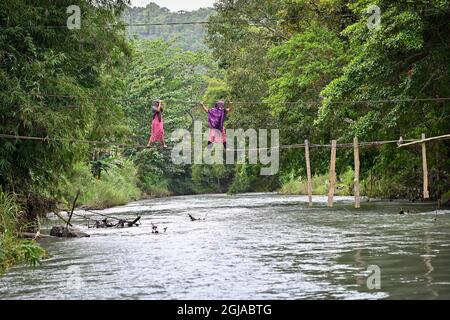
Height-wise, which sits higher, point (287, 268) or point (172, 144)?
point (172, 144)

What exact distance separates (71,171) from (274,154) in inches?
594

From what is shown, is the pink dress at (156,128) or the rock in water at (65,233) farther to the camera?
the rock in water at (65,233)

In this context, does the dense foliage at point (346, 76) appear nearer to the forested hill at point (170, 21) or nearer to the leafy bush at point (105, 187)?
the leafy bush at point (105, 187)

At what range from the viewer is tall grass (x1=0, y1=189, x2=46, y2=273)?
1393cm

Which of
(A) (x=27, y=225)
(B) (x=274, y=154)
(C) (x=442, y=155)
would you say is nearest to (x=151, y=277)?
(A) (x=27, y=225)

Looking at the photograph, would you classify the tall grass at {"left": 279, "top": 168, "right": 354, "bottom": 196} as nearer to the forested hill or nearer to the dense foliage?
the dense foliage

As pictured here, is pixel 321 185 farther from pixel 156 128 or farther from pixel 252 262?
pixel 252 262

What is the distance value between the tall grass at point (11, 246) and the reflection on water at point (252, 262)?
337 millimetres

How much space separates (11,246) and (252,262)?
15.0 ft

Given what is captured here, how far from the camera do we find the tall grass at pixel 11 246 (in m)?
13.9

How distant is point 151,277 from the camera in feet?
40.8

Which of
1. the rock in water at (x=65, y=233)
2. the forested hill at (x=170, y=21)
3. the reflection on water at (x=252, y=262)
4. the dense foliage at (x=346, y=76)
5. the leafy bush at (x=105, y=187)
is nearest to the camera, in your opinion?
the reflection on water at (x=252, y=262)

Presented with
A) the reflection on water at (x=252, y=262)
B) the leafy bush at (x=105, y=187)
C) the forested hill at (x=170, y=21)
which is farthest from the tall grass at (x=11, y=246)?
the forested hill at (x=170, y=21)
